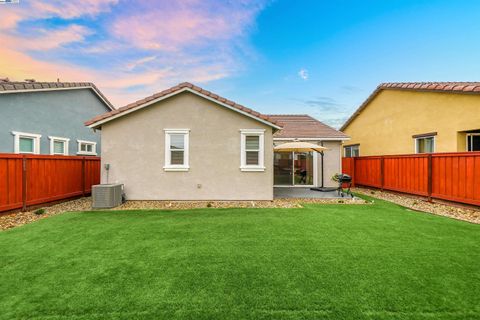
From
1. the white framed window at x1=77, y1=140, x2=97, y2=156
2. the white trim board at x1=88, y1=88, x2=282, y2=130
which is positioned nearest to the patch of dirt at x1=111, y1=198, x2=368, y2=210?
the white trim board at x1=88, y1=88, x2=282, y2=130

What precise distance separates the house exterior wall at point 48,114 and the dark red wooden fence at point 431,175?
19602 millimetres

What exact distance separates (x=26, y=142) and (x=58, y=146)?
6.73ft

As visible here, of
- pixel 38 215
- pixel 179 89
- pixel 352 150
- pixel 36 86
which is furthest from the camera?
pixel 352 150

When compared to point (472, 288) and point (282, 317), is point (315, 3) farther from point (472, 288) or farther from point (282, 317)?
point (282, 317)

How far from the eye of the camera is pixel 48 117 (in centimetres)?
1341

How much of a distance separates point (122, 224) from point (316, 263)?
5584 millimetres

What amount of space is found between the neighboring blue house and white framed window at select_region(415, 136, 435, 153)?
21514mm

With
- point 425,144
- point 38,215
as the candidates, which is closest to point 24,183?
point 38,215

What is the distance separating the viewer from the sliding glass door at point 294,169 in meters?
15.0

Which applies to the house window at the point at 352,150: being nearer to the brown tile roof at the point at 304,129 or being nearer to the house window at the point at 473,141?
the brown tile roof at the point at 304,129

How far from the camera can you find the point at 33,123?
12.4 meters

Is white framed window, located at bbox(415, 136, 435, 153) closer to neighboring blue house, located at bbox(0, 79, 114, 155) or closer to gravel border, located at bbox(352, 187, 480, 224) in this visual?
gravel border, located at bbox(352, 187, 480, 224)

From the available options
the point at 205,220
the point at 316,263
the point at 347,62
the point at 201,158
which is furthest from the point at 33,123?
the point at 347,62

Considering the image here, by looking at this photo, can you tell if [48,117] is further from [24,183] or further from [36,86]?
[24,183]
